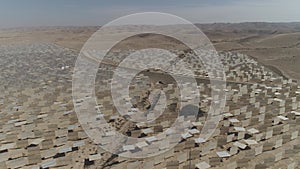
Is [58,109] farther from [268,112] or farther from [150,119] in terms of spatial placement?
[268,112]

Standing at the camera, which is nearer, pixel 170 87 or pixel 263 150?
pixel 263 150

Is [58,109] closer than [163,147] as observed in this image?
No

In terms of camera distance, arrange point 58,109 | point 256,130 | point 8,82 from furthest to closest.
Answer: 1. point 8,82
2. point 58,109
3. point 256,130

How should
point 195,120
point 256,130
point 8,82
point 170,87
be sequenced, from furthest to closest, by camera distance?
point 8,82
point 170,87
point 195,120
point 256,130

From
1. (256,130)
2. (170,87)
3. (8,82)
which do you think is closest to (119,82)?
(170,87)

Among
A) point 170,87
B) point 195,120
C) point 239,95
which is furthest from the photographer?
point 170,87

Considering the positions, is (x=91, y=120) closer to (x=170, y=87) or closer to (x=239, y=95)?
(x=170, y=87)

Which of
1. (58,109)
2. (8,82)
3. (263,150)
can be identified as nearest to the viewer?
(263,150)

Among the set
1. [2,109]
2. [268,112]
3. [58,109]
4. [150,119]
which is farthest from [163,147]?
[2,109]
